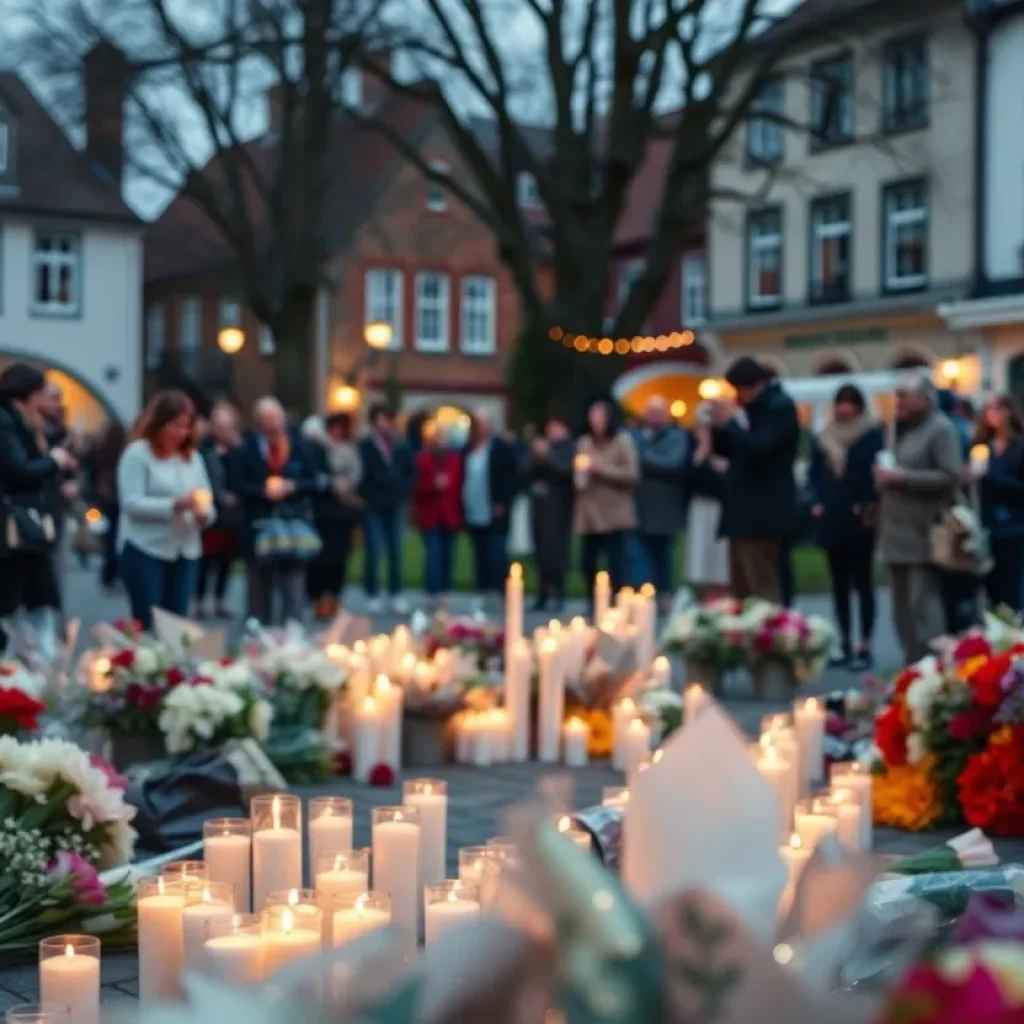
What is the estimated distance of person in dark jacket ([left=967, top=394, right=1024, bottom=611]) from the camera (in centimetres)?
1129

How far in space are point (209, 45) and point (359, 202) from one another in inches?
1068

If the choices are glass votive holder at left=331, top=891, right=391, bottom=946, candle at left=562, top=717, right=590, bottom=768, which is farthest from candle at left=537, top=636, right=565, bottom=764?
glass votive holder at left=331, top=891, right=391, bottom=946

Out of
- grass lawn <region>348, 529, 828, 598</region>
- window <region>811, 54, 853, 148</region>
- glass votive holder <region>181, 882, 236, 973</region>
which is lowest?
grass lawn <region>348, 529, 828, 598</region>

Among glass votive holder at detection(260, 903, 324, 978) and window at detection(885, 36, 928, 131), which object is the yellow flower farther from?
window at detection(885, 36, 928, 131)

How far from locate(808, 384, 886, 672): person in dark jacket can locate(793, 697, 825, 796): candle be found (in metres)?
4.31

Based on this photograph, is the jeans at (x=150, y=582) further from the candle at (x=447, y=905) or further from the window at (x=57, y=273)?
the window at (x=57, y=273)

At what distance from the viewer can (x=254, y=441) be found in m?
13.8

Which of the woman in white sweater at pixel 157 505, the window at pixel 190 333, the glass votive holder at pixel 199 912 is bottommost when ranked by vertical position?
the glass votive holder at pixel 199 912

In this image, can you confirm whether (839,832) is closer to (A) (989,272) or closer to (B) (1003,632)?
(B) (1003,632)

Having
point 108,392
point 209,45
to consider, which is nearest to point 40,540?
point 209,45

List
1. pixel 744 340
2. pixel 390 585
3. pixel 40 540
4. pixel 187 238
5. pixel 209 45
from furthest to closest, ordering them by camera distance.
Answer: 1. pixel 187 238
2. pixel 744 340
3. pixel 209 45
4. pixel 390 585
5. pixel 40 540

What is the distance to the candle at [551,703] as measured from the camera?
8.50 m

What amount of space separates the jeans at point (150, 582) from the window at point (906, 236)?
2725 centimetres

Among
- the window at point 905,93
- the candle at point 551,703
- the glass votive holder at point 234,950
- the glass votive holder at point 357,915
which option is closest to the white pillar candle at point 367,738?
the candle at point 551,703
